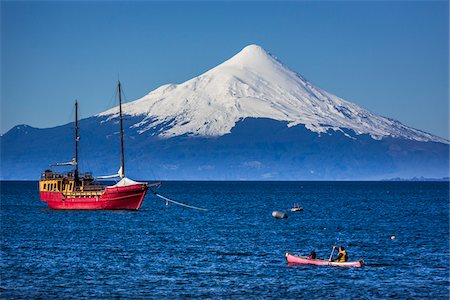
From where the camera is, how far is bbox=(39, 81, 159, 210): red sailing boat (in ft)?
372

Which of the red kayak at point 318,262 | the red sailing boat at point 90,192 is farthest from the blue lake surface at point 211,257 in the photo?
the red sailing boat at point 90,192

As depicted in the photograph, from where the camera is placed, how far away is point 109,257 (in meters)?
68.1

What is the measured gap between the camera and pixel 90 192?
115 meters

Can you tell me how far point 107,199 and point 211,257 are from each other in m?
46.4

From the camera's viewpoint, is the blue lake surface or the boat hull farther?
the boat hull

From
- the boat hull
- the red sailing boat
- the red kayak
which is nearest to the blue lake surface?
the red kayak

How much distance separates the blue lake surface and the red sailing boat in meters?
2.44

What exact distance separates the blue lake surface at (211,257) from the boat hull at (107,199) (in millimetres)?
2266

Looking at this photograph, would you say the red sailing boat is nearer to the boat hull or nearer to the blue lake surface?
the boat hull

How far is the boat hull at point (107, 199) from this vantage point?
113m

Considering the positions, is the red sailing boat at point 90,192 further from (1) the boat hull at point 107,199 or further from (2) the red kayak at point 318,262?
(2) the red kayak at point 318,262

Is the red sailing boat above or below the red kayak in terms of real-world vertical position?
above

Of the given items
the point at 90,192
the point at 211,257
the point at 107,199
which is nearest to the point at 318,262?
the point at 211,257

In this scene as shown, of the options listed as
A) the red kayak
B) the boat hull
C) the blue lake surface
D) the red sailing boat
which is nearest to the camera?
the blue lake surface
